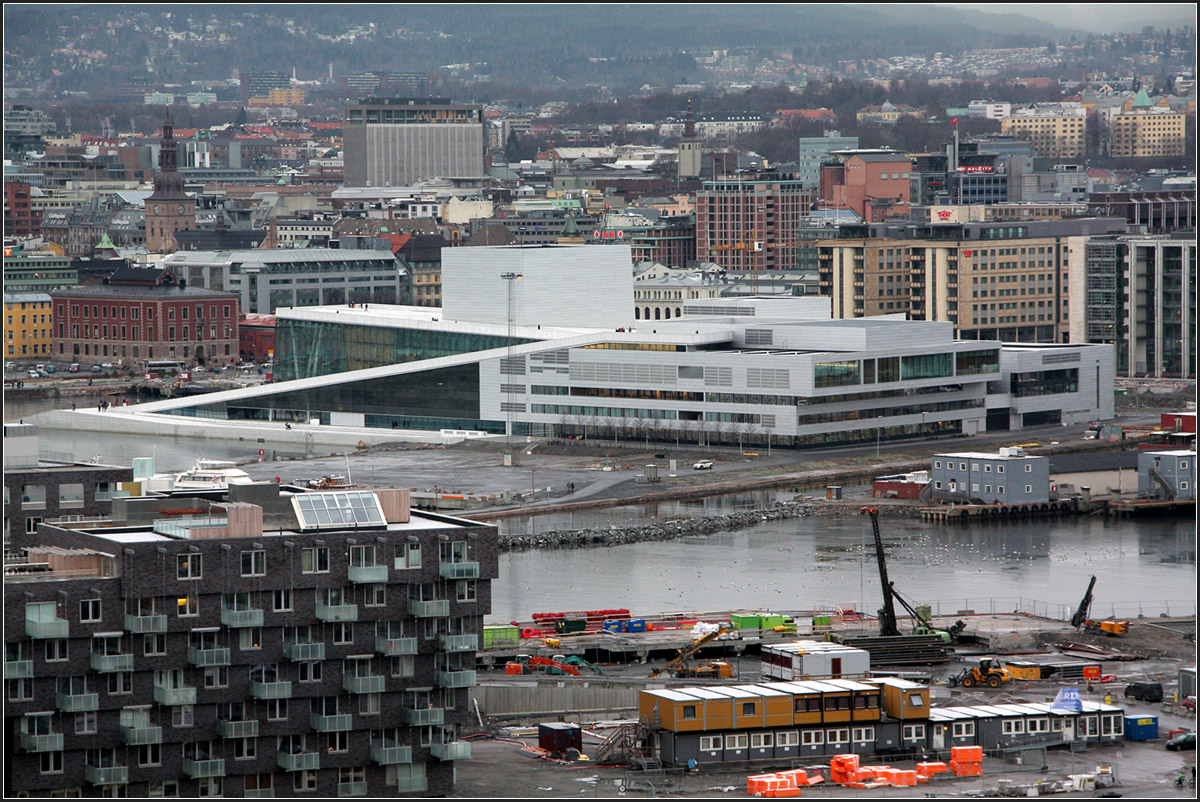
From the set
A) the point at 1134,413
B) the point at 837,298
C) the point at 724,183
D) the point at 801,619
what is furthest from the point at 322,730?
the point at 724,183

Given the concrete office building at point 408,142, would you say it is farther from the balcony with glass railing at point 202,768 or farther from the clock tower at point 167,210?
the balcony with glass railing at point 202,768

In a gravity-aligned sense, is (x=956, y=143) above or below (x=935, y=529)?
above

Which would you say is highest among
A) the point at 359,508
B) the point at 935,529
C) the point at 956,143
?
the point at 956,143

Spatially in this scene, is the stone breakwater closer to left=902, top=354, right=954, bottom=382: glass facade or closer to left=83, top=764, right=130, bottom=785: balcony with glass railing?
left=902, top=354, right=954, bottom=382: glass facade

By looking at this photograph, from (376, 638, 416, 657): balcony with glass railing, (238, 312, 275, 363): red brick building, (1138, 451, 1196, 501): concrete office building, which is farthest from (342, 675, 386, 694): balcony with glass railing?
(238, 312, 275, 363): red brick building

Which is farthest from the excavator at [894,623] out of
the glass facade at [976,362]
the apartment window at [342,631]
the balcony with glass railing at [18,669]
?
the glass facade at [976,362]

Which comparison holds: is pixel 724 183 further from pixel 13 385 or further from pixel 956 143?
pixel 13 385

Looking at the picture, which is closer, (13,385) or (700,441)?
(700,441)

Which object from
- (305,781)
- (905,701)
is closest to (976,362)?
(905,701)
